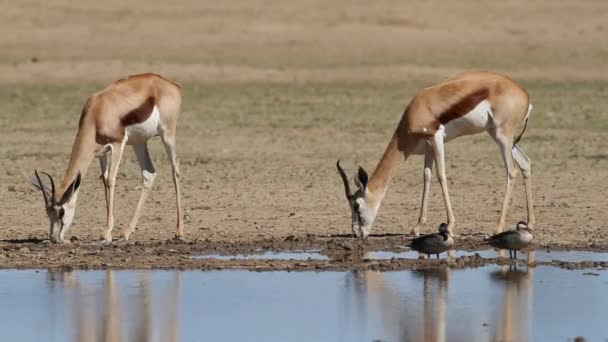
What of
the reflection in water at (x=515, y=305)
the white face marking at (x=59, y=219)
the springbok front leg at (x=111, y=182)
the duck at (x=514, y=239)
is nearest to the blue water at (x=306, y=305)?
the reflection in water at (x=515, y=305)

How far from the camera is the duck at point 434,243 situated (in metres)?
12.1

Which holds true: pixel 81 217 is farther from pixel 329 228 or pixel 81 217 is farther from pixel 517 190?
pixel 517 190

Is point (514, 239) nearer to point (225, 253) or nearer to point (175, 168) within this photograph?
point (225, 253)

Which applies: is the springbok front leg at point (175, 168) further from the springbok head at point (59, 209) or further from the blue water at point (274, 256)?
the blue water at point (274, 256)

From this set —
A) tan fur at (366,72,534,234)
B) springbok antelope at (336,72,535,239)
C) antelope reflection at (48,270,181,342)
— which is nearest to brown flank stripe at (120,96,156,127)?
springbok antelope at (336,72,535,239)

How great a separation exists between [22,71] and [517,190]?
14635 millimetres

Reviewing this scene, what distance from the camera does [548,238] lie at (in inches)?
535

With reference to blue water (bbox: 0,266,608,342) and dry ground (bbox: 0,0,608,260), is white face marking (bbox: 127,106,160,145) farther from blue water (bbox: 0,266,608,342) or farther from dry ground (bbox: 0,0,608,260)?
blue water (bbox: 0,266,608,342)

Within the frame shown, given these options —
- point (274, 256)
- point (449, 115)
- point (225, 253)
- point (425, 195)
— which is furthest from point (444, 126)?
point (225, 253)

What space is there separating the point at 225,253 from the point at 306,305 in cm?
241

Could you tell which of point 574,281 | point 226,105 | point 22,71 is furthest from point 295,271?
point 22,71

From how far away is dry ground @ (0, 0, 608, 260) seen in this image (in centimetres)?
1531

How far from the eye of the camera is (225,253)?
12.8 metres

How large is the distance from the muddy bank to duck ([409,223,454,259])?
0.10m
